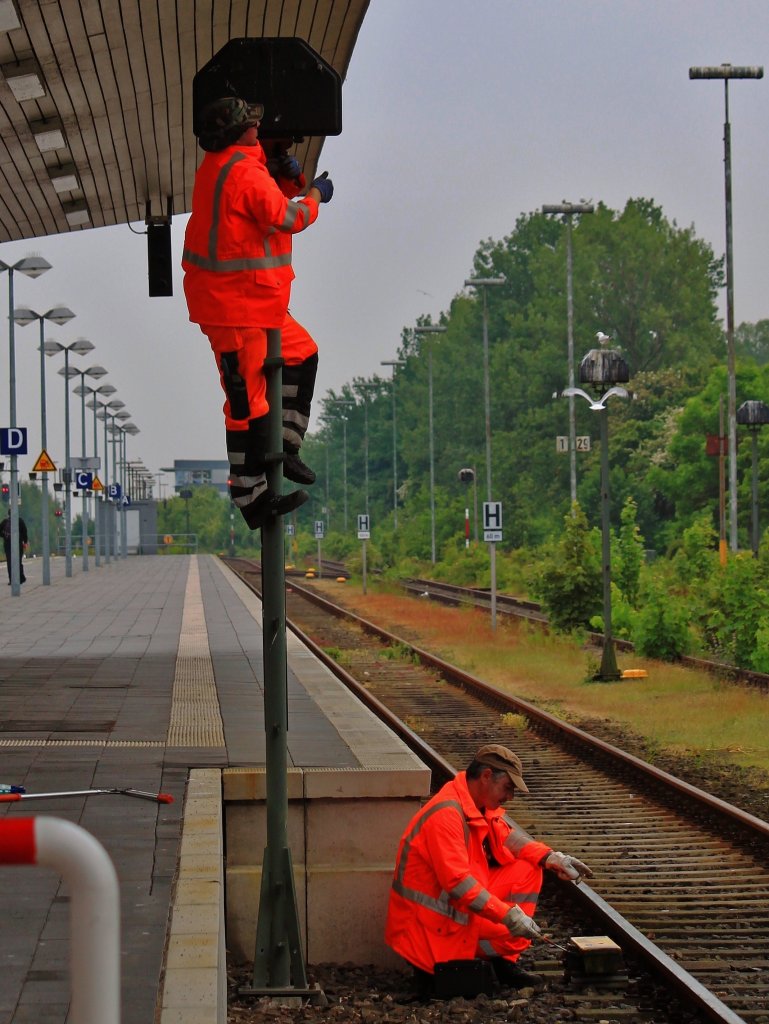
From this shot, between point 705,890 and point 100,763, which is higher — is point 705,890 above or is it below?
below

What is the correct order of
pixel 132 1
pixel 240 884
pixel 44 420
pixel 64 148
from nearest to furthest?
pixel 240 884 < pixel 132 1 < pixel 64 148 < pixel 44 420

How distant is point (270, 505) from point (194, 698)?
6508 mm

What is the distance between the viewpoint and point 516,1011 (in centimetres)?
703

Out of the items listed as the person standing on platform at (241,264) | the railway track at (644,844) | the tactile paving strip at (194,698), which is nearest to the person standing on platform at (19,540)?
the tactile paving strip at (194,698)

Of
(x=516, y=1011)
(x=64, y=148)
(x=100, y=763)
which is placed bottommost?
(x=516, y=1011)

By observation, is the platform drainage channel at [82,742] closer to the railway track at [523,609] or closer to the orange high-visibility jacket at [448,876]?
the orange high-visibility jacket at [448,876]

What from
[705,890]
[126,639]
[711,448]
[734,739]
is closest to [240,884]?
[705,890]

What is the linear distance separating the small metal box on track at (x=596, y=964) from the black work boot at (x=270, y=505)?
8.13 ft

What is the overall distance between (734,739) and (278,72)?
9.93m

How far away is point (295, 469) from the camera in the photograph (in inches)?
279

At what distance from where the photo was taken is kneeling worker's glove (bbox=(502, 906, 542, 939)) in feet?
23.0

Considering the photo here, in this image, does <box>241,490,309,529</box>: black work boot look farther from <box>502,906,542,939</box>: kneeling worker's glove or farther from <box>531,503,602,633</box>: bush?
<box>531,503,602,633</box>: bush

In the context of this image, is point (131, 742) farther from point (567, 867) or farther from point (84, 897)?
point (84, 897)

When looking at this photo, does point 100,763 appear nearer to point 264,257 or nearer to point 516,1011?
point 516,1011
